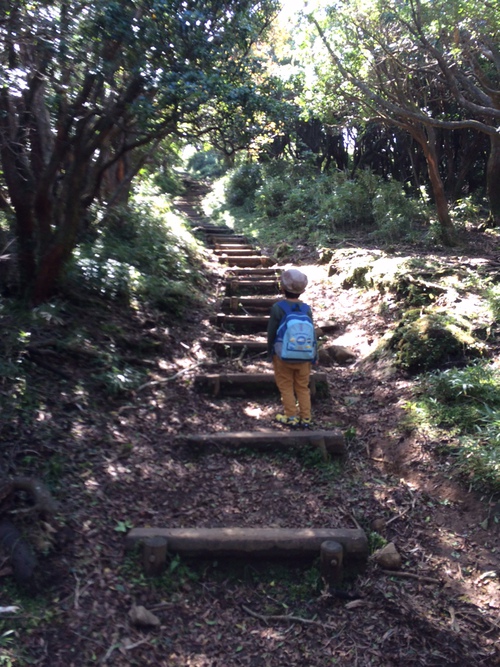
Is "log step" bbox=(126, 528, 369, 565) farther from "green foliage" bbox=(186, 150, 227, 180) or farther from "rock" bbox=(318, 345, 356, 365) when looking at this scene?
"green foliage" bbox=(186, 150, 227, 180)

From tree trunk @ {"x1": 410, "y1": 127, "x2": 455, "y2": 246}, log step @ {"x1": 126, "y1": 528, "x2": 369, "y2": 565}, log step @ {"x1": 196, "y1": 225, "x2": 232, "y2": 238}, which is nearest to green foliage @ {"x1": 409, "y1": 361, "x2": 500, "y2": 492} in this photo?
log step @ {"x1": 126, "y1": 528, "x2": 369, "y2": 565}

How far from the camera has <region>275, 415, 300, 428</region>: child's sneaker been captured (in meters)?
4.78

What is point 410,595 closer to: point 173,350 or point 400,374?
point 400,374

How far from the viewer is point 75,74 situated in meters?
5.79

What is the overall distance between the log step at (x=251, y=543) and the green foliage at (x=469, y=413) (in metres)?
1.00

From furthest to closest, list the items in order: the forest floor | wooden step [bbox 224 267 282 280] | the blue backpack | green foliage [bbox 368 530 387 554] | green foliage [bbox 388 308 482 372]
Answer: wooden step [bbox 224 267 282 280], green foliage [bbox 388 308 482 372], the blue backpack, green foliage [bbox 368 530 387 554], the forest floor

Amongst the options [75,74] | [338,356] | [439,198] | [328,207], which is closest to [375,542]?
[338,356]

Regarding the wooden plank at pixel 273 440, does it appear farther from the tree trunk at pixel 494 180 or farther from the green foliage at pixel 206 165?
the green foliage at pixel 206 165

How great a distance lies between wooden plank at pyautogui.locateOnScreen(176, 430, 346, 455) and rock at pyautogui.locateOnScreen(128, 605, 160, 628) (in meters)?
1.59

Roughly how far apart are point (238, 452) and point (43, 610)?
1923 mm

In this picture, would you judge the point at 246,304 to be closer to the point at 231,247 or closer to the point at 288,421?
the point at 288,421

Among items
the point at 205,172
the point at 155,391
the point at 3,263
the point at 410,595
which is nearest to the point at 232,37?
the point at 3,263

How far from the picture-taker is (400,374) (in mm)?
5355

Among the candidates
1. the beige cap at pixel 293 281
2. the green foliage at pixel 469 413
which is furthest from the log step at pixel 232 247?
the green foliage at pixel 469 413
